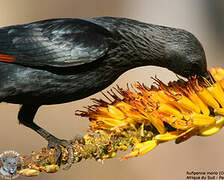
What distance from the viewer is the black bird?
4266 mm

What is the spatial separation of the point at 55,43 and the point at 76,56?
0.24m

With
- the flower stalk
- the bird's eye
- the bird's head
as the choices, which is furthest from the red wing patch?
the bird's eye

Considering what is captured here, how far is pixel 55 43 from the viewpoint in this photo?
14.3ft

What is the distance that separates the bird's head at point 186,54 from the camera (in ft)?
14.1

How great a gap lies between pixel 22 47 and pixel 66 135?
12.9 feet

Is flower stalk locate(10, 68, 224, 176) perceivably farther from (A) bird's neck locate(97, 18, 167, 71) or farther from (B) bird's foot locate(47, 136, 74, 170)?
(A) bird's neck locate(97, 18, 167, 71)

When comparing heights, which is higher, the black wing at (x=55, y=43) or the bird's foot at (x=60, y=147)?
the black wing at (x=55, y=43)

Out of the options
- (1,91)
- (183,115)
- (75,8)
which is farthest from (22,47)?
(75,8)

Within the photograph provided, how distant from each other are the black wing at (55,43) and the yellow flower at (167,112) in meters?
0.61

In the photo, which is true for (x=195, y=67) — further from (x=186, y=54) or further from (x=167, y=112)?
(x=167, y=112)

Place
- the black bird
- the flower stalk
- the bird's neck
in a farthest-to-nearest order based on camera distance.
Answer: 1. the bird's neck
2. the black bird
3. the flower stalk

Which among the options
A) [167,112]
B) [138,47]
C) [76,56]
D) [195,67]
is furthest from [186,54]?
[76,56]

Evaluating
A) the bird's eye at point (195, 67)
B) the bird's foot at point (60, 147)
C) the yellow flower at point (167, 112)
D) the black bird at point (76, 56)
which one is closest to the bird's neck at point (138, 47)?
the black bird at point (76, 56)

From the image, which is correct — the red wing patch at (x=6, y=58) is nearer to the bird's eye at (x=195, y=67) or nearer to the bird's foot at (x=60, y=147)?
the bird's foot at (x=60, y=147)
